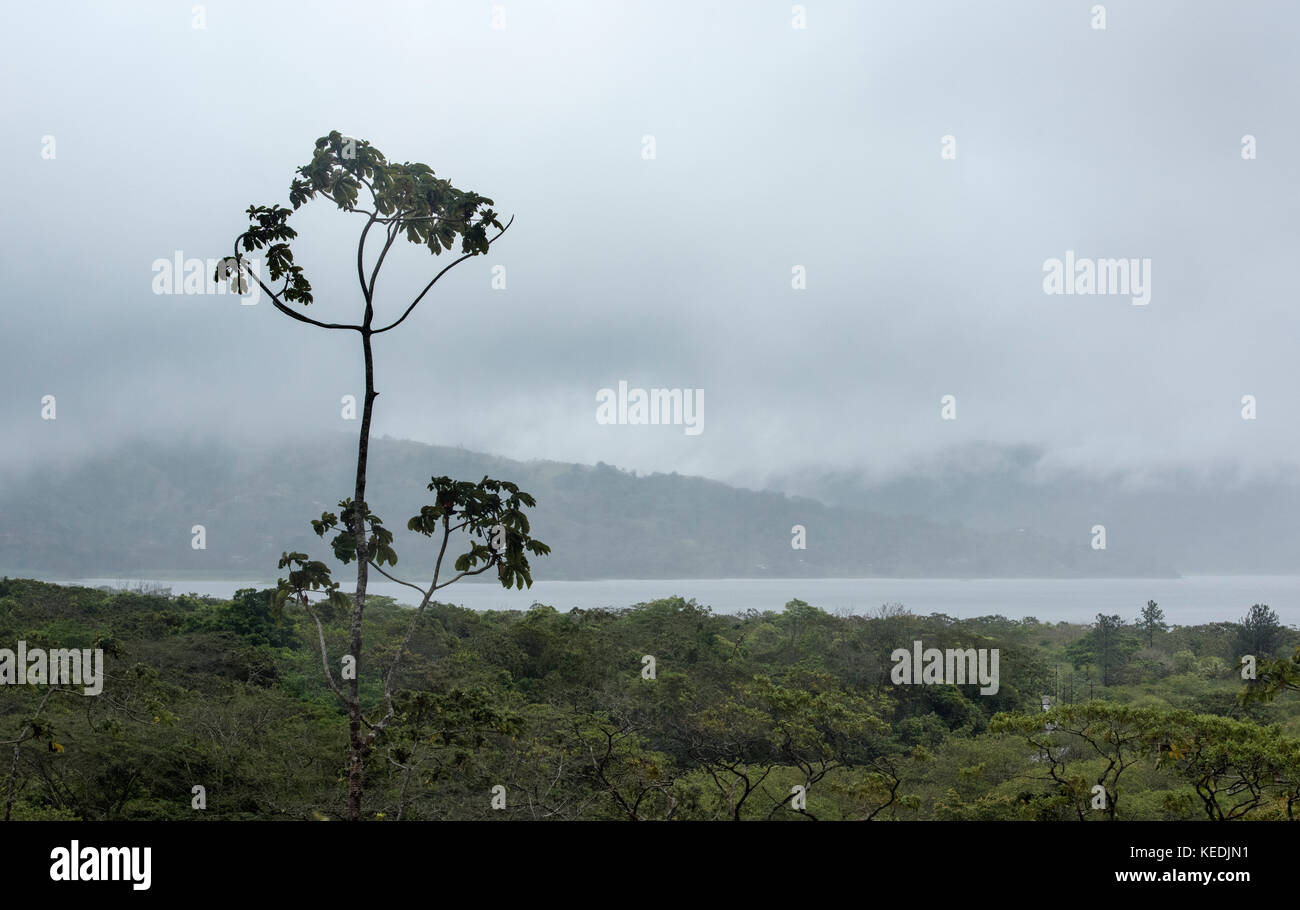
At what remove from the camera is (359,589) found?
2904 mm

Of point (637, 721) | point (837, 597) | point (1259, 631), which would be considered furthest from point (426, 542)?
point (1259, 631)

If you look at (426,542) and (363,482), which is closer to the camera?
(363,482)

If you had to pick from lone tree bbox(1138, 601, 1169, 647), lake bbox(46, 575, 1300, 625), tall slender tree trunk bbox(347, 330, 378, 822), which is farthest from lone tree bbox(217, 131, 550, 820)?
lone tree bbox(1138, 601, 1169, 647)

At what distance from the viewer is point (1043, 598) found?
19141 millimetres

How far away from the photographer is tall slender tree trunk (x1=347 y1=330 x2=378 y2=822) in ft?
9.23

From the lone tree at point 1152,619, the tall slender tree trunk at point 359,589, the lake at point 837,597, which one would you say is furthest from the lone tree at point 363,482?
the lone tree at point 1152,619

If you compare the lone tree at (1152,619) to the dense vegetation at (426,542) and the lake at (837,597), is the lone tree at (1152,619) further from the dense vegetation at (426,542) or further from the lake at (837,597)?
the dense vegetation at (426,542)

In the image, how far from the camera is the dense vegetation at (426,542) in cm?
925

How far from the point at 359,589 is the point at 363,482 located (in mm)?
402

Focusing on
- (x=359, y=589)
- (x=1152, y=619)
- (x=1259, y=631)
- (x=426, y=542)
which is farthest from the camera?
(x=1152, y=619)

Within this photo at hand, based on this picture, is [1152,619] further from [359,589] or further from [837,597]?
[359,589]

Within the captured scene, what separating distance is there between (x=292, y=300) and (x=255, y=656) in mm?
7089
